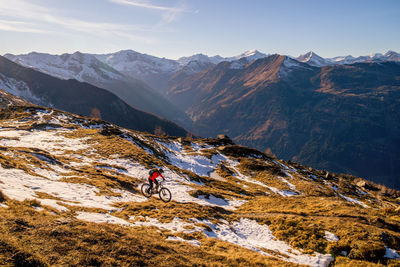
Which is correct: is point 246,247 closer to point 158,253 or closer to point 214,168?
point 158,253

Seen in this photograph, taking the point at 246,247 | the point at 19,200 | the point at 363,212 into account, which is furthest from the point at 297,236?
the point at 19,200

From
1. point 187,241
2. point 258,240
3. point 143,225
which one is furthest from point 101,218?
point 258,240

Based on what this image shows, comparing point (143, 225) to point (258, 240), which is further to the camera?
point (258, 240)

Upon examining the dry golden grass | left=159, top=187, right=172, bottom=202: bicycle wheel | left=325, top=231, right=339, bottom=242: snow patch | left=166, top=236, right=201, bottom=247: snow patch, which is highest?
the dry golden grass

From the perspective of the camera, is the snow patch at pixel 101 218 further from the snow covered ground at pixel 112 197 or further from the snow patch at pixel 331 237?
the snow patch at pixel 331 237

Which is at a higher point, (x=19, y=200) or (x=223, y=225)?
(x=19, y=200)

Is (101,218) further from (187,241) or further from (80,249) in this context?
(80,249)

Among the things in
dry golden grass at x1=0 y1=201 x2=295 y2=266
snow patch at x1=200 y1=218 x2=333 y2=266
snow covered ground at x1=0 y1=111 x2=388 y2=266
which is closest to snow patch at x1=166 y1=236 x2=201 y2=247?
snow covered ground at x1=0 y1=111 x2=388 y2=266

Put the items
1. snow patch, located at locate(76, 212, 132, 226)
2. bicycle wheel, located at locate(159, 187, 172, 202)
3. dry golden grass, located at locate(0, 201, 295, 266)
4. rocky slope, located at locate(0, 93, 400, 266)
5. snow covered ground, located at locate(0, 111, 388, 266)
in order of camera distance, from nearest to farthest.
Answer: dry golden grass, located at locate(0, 201, 295, 266) → rocky slope, located at locate(0, 93, 400, 266) → snow patch, located at locate(76, 212, 132, 226) → snow covered ground, located at locate(0, 111, 388, 266) → bicycle wheel, located at locate(159, 187, 172, 202)

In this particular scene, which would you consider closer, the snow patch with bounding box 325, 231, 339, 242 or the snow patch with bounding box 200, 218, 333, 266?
the snow patch with bounding box 200, 218, 333, 266

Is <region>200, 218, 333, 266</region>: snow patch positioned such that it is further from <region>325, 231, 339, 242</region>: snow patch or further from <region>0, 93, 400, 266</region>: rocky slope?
<region>325, 231, 339, 242</region>: snow patch

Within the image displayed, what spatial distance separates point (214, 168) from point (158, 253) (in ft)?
172

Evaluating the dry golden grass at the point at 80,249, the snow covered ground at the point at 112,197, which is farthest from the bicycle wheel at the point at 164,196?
the dry golden grass at the point at 80,249

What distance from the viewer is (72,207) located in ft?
53.2
